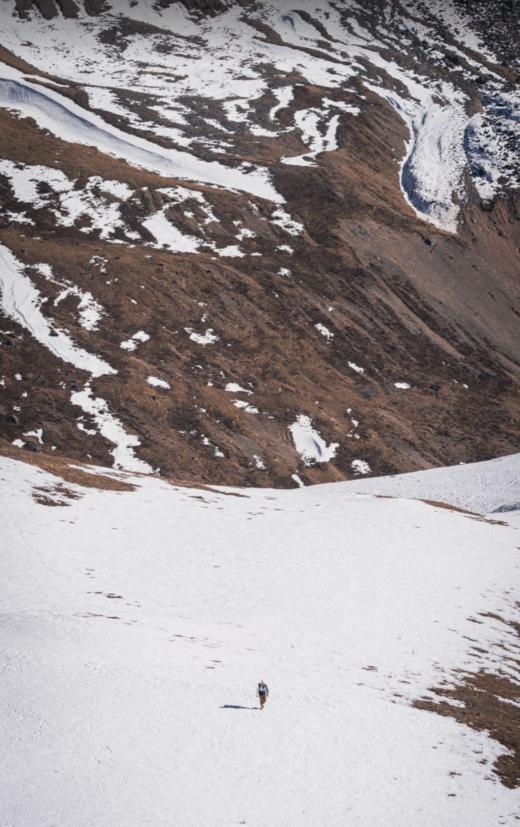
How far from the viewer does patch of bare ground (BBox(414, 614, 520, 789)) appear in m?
17.7

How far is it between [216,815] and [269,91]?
393 ft

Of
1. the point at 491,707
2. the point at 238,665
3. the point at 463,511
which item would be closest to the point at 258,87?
the point at 463,511

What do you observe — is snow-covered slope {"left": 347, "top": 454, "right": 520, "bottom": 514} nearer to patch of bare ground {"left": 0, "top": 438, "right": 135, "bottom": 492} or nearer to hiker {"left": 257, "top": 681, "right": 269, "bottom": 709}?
patch of bare ground {"left": 0, "top": 438, "right": 135, "bottom": 492}

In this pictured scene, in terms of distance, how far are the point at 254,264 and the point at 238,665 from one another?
54.7m

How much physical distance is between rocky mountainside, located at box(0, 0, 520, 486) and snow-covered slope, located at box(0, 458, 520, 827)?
15.7m

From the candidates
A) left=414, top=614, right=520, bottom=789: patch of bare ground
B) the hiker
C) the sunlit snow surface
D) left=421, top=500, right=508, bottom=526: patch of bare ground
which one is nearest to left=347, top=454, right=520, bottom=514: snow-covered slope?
left=421, top=500, right=508, bottom=526: patch of bare ground

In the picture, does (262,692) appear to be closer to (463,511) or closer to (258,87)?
(463,511)

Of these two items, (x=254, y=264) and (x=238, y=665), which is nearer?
(x=238, y=665)

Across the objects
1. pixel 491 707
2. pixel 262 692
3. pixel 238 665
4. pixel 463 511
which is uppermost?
pixel 463 511

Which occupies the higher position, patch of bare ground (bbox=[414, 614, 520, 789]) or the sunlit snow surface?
the sunlit snow surface

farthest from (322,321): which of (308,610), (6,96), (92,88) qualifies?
(92,88)

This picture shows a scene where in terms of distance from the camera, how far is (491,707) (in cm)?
2061

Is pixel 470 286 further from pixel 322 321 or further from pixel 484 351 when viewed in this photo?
pixel 322 321

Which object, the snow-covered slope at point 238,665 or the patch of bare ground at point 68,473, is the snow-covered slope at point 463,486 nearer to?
the snow-covered slope at point 238,665
